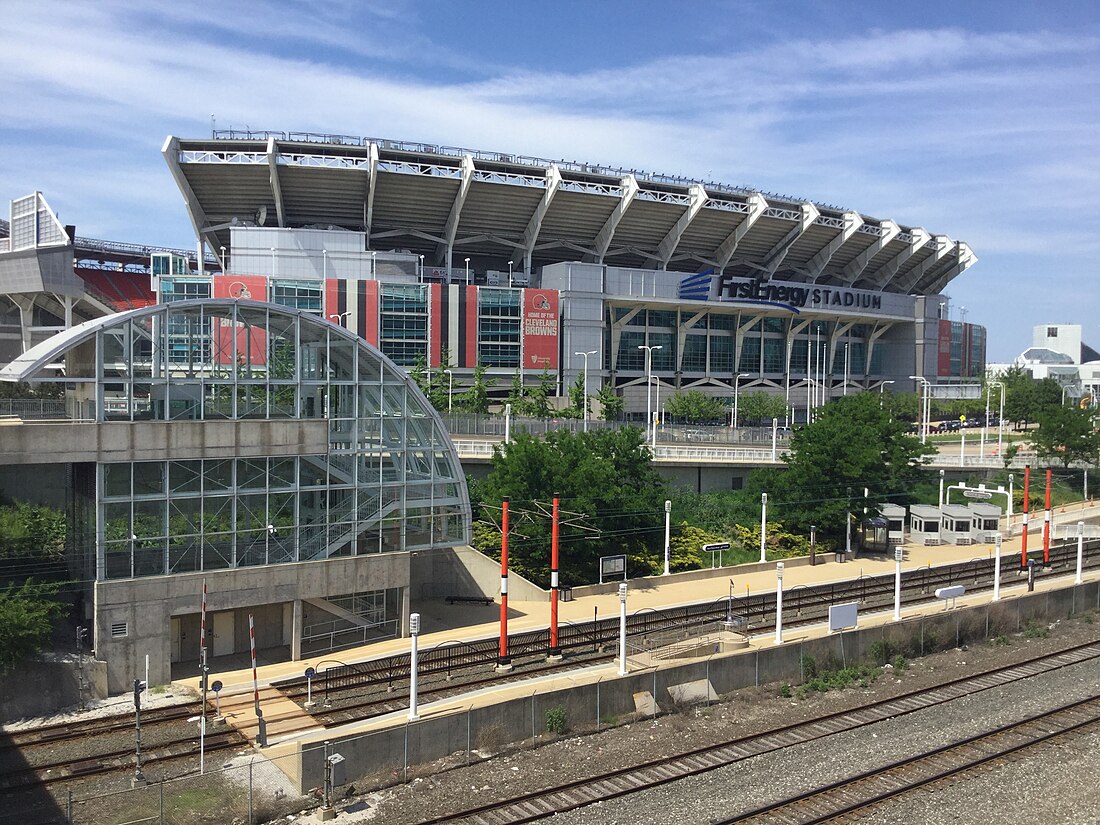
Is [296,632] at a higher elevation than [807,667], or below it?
higher

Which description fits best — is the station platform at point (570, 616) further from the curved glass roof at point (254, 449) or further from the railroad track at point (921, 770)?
the railroad track at point (921, 770)

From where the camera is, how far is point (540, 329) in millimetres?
85500

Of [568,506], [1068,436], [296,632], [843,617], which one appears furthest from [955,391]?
[296,632]

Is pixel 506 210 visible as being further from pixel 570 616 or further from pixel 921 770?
pixel 921 770

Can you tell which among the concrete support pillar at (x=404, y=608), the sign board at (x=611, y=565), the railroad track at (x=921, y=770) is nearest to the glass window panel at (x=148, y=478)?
the concrete support pillar at (x=404, y=608)

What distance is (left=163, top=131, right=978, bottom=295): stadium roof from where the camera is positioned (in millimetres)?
76812

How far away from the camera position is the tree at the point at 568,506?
37.2 metres

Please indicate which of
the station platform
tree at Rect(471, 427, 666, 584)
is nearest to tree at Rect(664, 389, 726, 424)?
A: the station platform

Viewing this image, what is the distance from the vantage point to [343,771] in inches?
784

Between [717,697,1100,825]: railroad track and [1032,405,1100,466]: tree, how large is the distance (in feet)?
141

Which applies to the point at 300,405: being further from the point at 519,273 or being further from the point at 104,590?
the point at 519,273

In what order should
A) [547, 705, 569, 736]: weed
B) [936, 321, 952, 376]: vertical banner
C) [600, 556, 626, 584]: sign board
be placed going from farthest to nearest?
[936, 321, 952, 376]: vertical banner
[600, 556, 626, 584]: sign board
[547, 705, 569, 736]: weed

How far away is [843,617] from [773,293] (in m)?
72.5

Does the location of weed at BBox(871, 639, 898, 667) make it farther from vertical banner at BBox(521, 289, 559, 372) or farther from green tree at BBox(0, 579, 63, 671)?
vertical banner at BBox(521, 289, 559, 372)
